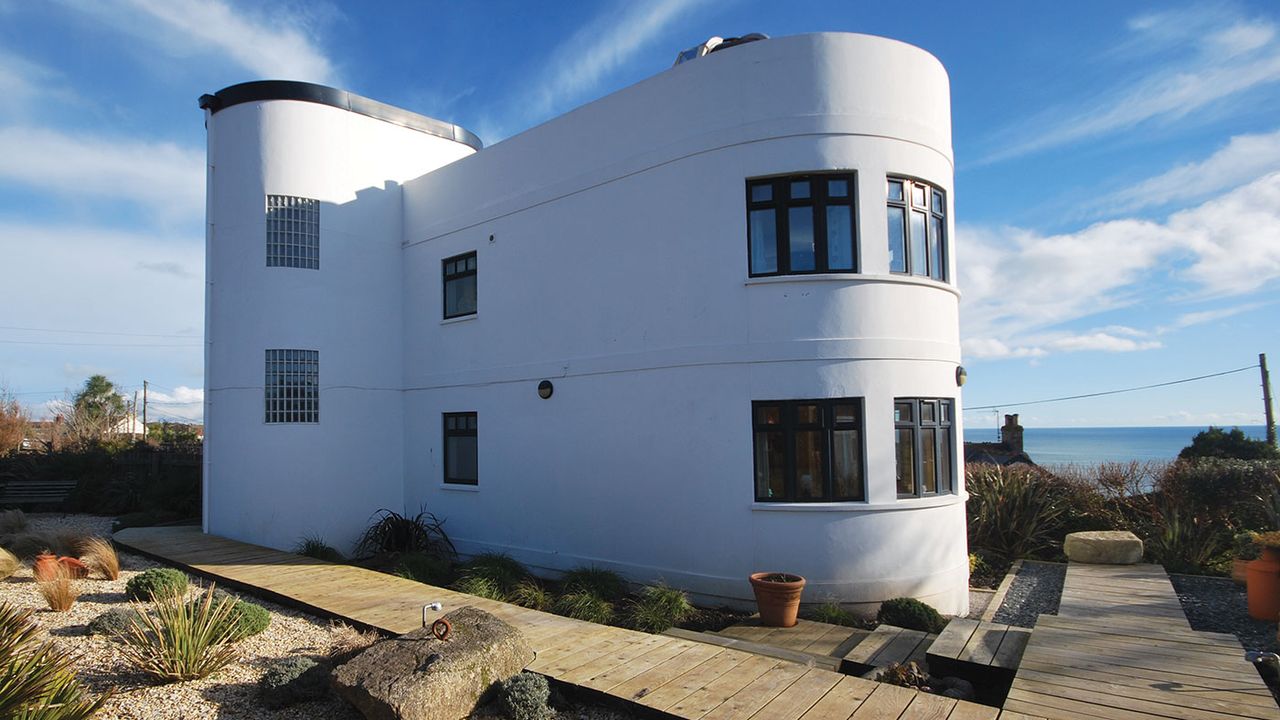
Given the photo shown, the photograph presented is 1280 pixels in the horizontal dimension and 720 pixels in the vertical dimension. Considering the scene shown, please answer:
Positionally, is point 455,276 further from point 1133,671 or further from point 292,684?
point 1133,671

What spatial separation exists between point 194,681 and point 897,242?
833 centimetres

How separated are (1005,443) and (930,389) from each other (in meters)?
15.1

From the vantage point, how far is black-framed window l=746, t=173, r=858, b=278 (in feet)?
29.7

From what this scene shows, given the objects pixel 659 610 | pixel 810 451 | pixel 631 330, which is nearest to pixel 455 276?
pixel 631 330

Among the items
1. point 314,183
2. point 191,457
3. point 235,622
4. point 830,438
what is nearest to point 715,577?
point 830,438

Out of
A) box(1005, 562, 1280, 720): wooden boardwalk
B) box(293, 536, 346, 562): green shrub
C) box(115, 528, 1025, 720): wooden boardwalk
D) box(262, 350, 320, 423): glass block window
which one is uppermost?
box(262, 350, 320, 423): glass block window

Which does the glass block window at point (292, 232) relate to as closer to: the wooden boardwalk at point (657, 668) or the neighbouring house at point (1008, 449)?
the wooden boardwalk at point (657, 668)

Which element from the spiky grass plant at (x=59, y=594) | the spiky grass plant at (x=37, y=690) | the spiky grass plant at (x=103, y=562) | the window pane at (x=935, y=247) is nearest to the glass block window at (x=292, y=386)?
the spiky grass plant at (x=103, y=562)

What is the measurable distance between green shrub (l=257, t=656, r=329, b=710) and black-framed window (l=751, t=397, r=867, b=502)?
505cm

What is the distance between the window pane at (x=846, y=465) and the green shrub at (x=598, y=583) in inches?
115

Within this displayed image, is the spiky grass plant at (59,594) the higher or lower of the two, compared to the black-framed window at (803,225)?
lower

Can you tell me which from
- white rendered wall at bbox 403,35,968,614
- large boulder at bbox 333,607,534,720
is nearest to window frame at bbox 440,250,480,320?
white rendered wall at bbox 403,35,968,614

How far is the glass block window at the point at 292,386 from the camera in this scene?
40.6 feet

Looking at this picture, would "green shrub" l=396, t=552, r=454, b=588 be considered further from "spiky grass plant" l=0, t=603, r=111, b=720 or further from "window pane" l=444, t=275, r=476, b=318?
"spiky grass plant" l=0, t=603, r=111, b=720
